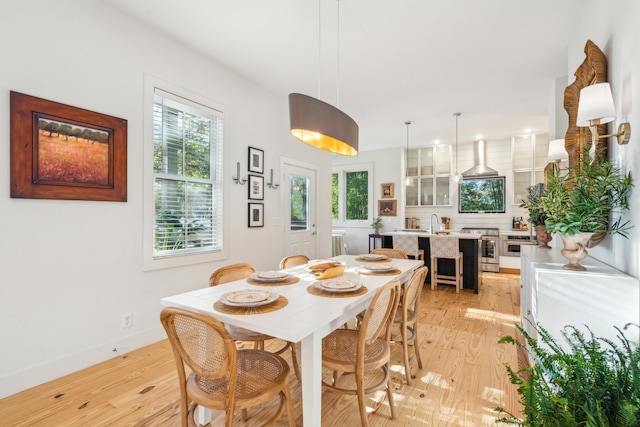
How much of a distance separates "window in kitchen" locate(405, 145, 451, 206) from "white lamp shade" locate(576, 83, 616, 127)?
18.6 ft

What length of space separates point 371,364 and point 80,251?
228cm

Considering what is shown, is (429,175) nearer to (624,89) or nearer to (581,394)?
(624,89)

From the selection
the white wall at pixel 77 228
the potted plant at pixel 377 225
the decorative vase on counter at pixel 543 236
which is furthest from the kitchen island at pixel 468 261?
the white wall at pixel 77 228

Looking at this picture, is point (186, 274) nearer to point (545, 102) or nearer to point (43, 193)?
point (43, 193)

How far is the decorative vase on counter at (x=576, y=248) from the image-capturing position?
1.66m

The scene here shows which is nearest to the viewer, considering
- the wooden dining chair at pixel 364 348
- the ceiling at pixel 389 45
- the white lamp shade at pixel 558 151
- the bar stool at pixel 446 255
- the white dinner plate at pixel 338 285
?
the wooden dining chair at pixel 364 348

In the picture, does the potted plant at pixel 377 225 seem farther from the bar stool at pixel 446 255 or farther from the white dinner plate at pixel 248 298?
the white dinner plate at pixel 248 298

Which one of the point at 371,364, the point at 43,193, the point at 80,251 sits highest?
the point at 43,193

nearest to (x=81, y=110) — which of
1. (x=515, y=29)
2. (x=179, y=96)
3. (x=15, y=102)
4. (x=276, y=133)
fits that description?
(x=15, y=102)

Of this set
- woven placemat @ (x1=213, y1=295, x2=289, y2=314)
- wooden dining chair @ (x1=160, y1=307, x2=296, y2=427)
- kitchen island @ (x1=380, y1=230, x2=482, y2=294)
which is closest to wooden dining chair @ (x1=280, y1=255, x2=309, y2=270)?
woven placemat @ (x1=213, y1=295, x2=289, y2=314)

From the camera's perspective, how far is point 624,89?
1696 millimetres

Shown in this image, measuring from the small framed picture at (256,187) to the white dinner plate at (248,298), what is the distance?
7.64 feet

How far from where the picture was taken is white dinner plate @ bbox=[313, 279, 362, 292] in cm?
178

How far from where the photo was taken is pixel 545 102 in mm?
4609
